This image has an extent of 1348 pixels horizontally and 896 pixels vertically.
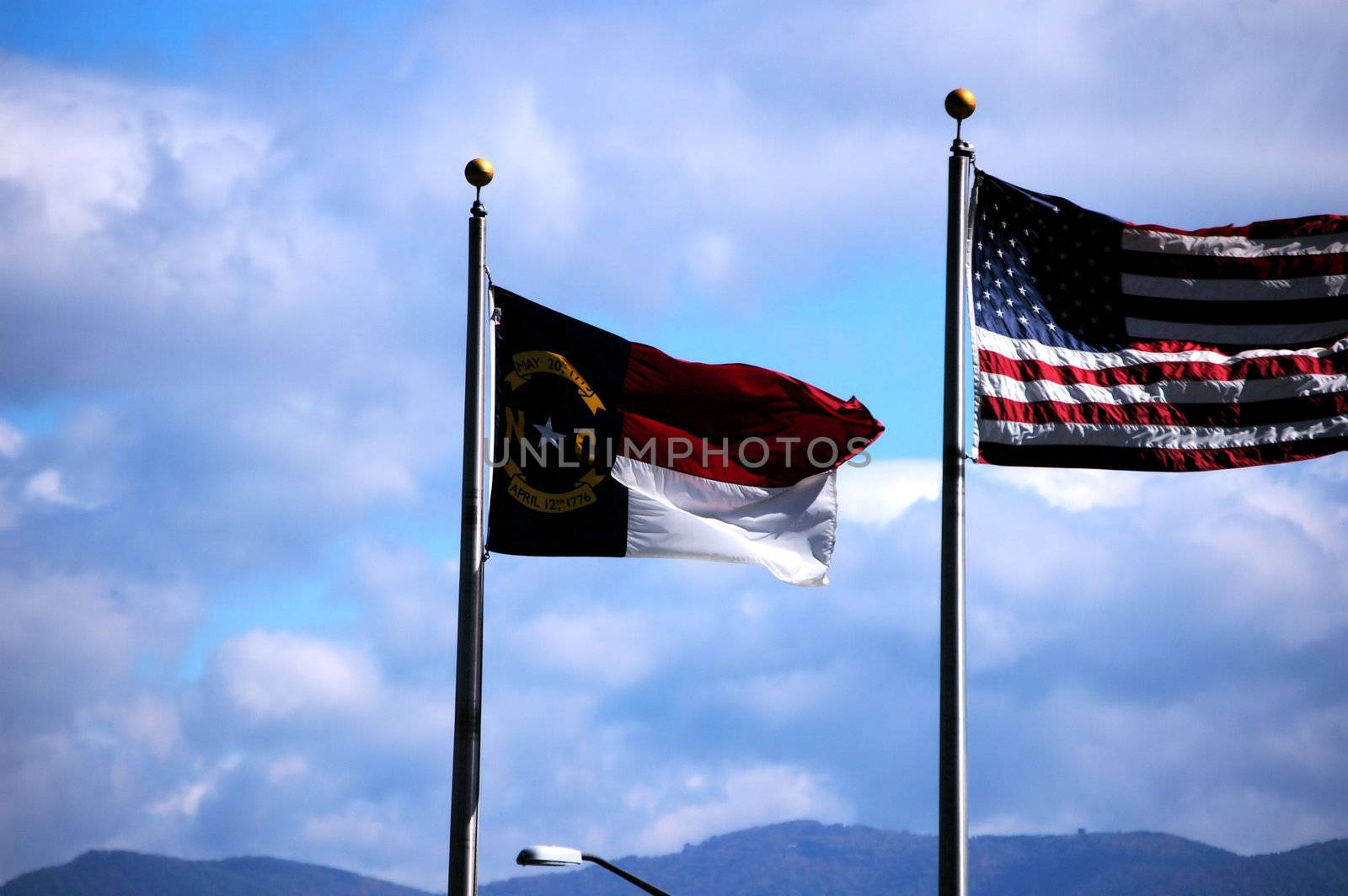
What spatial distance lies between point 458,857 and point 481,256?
252 inches

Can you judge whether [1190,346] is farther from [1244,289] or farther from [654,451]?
[654,451]

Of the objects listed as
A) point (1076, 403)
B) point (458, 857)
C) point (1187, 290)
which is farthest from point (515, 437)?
point (1187, 290)

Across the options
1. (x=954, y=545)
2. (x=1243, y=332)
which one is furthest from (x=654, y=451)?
(x=1243, y=332)

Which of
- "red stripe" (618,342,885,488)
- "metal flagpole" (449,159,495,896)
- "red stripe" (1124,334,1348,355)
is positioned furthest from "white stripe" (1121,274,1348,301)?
"metal flagpole" (449,159,495,896)

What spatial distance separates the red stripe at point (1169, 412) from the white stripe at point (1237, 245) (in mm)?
1594

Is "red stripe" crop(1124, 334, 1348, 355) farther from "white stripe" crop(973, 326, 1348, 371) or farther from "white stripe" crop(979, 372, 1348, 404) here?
"white stripe" crop(979, 372, 1348, 404)

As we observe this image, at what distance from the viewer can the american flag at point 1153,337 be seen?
19.4 meters

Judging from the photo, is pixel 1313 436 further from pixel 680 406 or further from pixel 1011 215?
pixel 680 406

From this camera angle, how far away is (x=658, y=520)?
2114 cm

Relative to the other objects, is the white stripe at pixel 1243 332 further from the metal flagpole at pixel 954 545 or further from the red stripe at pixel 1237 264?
the metal flagpole at pixel 954 545

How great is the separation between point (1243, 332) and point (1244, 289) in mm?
457

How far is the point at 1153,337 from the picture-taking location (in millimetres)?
20141

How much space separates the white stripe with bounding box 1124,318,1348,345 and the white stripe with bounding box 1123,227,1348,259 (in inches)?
29.7

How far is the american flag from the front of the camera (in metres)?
19.4
